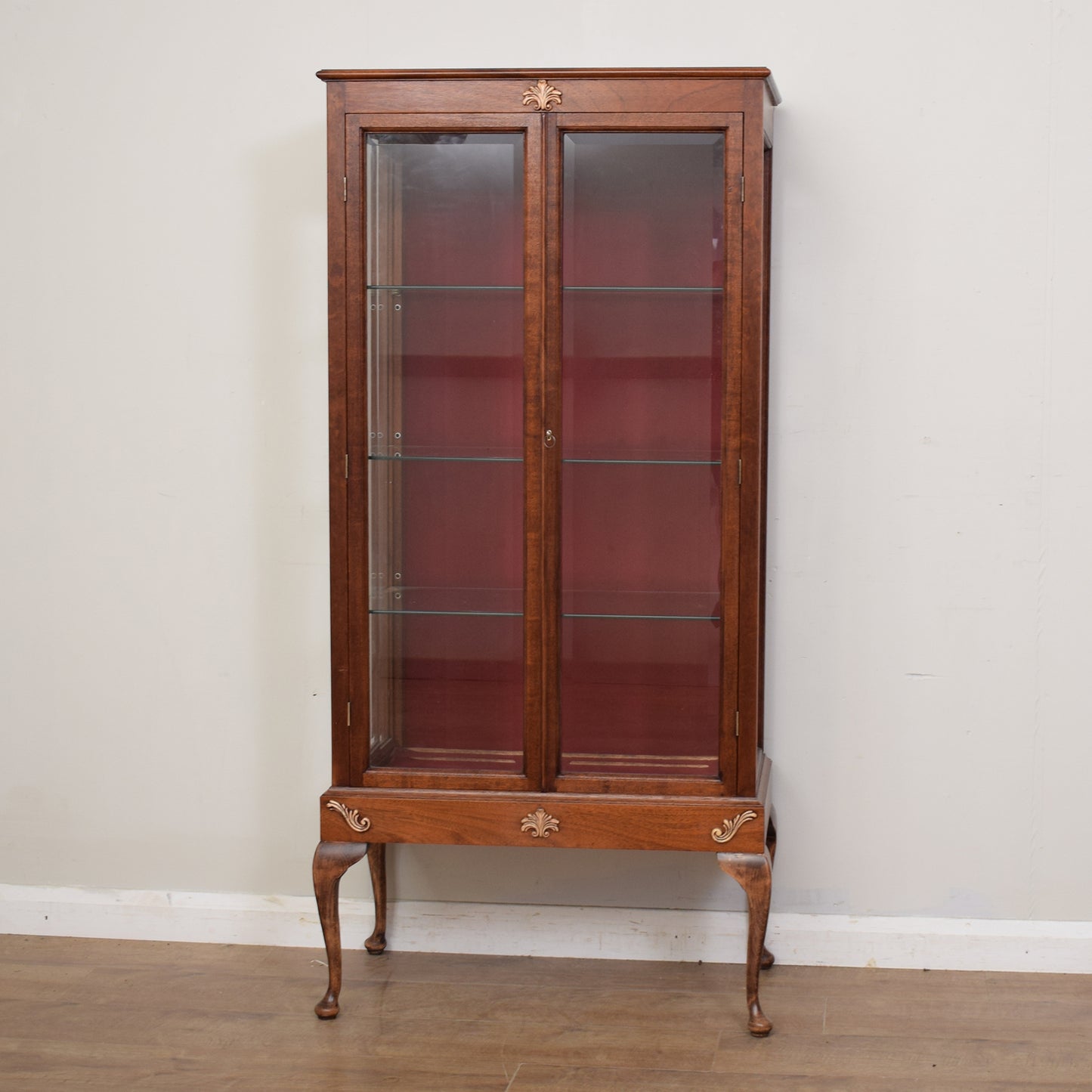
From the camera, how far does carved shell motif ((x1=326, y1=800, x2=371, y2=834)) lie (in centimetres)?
237

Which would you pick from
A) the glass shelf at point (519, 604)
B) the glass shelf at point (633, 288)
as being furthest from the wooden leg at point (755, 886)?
the glass shelf at point (633, 288)

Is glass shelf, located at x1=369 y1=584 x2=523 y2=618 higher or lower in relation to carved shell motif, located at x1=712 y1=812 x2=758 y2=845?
higher

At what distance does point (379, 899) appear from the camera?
9.06 feet

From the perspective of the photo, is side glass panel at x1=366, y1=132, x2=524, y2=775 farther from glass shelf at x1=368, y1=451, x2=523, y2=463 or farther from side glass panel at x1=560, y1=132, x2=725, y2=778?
side glass panel at x1=560, y1=132, x2=725, y2=778

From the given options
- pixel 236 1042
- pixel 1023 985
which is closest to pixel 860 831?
pixel 1023 985

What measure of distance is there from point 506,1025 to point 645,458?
1206 mm

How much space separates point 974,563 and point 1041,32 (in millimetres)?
1176

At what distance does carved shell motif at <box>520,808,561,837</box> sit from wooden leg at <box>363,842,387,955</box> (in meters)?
0.54

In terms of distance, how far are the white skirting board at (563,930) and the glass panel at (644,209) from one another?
1.47 meters

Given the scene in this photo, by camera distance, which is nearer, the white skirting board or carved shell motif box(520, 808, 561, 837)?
carved shell motif box(520, 808, 561, 837)

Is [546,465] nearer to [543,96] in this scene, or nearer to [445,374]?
[445,374]

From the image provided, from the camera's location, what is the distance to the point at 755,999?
7.78 feet

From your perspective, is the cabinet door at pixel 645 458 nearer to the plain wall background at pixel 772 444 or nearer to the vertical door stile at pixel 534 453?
the vertical door stile at pixel 534 453

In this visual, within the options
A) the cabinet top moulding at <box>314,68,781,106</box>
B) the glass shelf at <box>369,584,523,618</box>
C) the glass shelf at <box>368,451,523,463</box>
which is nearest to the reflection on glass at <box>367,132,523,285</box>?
the cabinet top moulding at <box>314,68,781,106</box>
